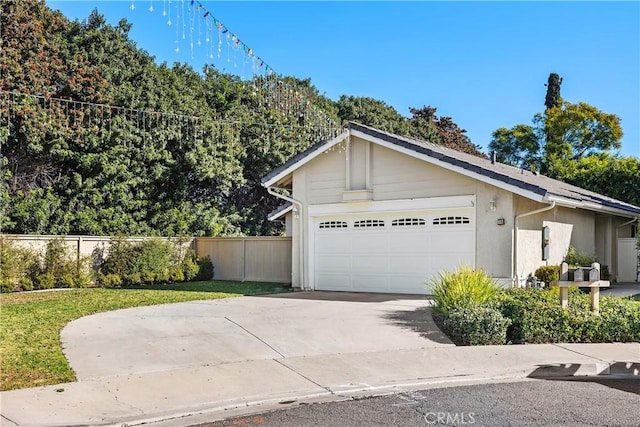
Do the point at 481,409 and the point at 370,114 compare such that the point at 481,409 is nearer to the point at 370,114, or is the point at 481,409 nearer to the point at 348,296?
the point at 348,296

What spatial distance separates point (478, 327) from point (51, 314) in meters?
8.13

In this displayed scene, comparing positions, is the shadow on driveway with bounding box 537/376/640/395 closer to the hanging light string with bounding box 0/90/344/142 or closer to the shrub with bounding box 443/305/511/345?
the shrub with bounding box 443/305/511/345

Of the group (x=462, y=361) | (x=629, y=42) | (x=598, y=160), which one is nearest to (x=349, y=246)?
(x=462, y=361)

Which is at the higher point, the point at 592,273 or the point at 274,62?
the point at 274,62

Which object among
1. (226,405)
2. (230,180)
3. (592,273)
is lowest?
(226,405)

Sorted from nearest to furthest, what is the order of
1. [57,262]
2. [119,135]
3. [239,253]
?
[57,262], [239,253], [119,135]

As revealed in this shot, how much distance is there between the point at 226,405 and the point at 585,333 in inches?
252

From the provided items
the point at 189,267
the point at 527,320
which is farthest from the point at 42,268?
the point at 527,320

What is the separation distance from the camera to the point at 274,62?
1262 centimetres

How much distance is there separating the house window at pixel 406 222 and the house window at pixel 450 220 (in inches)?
14.4

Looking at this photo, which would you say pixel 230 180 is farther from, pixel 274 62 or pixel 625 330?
pixel 625 330

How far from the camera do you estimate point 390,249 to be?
15.6 metres

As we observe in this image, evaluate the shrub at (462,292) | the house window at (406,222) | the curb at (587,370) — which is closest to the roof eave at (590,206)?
the house window at (406,222)
